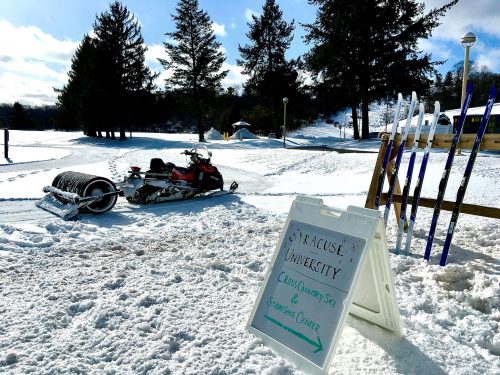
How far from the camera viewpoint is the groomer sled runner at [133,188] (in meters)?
6.36

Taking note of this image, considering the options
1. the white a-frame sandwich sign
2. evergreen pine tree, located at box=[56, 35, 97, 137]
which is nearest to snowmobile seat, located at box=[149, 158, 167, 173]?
the white a-frame sandwich sign

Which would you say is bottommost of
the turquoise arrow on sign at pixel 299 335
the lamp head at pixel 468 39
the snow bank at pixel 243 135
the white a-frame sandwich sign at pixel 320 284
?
the snow bank at pixel 243 135

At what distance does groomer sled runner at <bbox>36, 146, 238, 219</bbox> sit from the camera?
6359 millimetres

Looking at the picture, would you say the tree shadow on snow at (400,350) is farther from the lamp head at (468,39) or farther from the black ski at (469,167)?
the lamp head at (468,39)

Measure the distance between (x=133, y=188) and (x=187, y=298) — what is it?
4357mm

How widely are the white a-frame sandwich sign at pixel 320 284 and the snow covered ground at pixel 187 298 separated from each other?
16cm

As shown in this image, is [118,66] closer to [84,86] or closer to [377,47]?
[84,86]

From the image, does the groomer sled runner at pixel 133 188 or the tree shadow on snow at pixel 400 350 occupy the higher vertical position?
Answer: the groomer sled runner at pixel 133 188

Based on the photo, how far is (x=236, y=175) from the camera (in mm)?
12898

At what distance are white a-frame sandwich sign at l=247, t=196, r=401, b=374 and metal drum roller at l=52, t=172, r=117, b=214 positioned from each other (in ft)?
14.8

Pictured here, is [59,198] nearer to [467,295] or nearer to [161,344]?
[161,344]

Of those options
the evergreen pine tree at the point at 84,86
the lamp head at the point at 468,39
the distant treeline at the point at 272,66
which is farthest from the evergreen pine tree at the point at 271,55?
the lamp head at the point at 468,39

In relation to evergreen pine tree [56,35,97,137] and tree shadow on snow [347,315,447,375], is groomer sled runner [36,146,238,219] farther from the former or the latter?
evergreen pine tree [56,35,97,137]

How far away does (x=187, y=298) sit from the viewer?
338 centimetres
